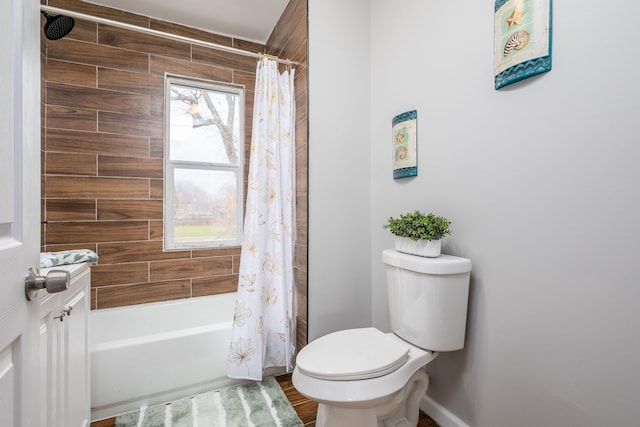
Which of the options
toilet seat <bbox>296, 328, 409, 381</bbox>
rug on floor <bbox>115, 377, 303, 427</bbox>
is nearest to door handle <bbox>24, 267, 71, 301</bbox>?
toilet seat <bbox>296, 328, 409, 381</bbox>

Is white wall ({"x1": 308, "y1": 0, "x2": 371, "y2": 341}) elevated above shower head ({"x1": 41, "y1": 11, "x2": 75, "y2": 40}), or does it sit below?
below

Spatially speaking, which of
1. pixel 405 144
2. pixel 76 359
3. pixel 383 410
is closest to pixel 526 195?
pixel 405 144

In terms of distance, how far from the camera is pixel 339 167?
6.08ft

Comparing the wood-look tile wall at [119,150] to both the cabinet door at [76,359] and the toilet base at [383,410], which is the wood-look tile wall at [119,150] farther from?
the cabinet door at [76,359]

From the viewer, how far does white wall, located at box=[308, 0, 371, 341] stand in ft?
5.86

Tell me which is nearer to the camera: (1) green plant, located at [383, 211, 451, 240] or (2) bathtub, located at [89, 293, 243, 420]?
(1) green plant, located at [383, 211, 451, 240]

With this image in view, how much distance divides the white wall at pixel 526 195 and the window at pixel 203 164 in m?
1.03

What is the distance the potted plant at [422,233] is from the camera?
127 cm

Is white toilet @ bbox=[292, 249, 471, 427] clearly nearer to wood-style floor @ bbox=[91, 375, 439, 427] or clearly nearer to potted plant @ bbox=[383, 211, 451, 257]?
potted plant @ bbox=[383, 211, 451, 257]

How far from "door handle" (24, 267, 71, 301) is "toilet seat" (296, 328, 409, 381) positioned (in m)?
0.84

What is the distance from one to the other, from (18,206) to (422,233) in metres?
1.24

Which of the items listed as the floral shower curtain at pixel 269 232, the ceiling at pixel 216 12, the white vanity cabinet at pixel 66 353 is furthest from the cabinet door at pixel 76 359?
the ceiling at pixel 216 12

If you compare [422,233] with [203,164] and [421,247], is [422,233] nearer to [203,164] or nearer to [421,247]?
[421,247]

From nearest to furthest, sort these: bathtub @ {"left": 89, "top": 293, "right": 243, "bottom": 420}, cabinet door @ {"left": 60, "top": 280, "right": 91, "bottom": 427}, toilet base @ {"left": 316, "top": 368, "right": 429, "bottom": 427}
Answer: cabinet door @ {"left": 60, "top": 280, "right": 91, "bottom": 427}
toilet base @ {"left": 316, "top": 368, "right": 429, "bottom": 427}
bathtub @ {"left": 89, "top": 293, "right": 243, "bottom": 420}
